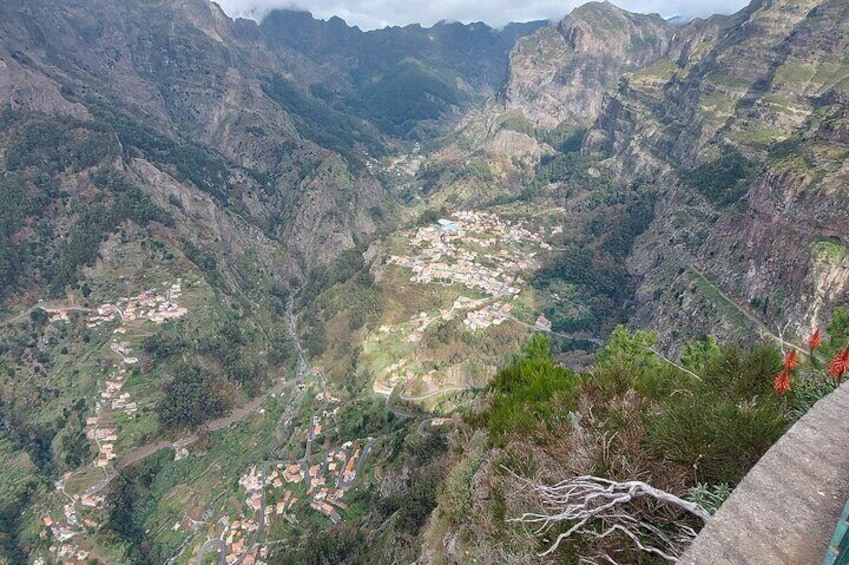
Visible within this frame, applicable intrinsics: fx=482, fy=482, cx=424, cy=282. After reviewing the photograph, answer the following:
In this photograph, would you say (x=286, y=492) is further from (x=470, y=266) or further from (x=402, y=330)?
(x=470, y=266)

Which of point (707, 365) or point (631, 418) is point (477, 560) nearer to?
point (631, 418)

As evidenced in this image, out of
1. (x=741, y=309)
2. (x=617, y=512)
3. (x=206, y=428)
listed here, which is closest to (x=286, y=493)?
(x=206, y=428)

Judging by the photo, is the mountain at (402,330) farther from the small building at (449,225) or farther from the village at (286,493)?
the small building at (449,225)

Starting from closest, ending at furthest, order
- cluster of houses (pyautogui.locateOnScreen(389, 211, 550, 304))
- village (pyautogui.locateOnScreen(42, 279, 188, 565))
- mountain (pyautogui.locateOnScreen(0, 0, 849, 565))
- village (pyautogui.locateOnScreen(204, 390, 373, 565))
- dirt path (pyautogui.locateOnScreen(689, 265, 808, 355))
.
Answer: mountain (pyautogui.locateOnScreen(0, 0, 849, 565)) < village (pyautogui.locateOnScreen(204, 390, 373, 565)) < dirt path (pyautogui.locateOnScreen(689, 265, 808, 355)) < village (pyautogui.locateOnScreen(42, 279, 188, 565)) < cluster of houses (pyautogui.locateOnScreen(389, 211, 550, 304))

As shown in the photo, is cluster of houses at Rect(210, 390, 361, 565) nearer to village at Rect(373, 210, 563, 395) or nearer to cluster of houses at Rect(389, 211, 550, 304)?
village at Rect(373, 210, 563, 395)

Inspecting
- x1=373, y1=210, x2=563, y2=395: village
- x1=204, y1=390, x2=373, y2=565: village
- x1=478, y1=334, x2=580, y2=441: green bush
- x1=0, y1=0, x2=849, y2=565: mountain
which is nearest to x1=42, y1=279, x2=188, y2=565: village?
x1=0, y1=0, x2=849, y2=565: mountain

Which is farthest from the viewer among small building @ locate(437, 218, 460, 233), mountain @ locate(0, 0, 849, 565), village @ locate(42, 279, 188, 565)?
small building @ locate(437, 218, 460, 233)

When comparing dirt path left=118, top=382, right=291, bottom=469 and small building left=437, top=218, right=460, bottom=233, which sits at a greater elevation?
small building left=437, top=218, right=460, bottom=233

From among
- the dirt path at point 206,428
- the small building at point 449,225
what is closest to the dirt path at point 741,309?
the small building at point 449,225
